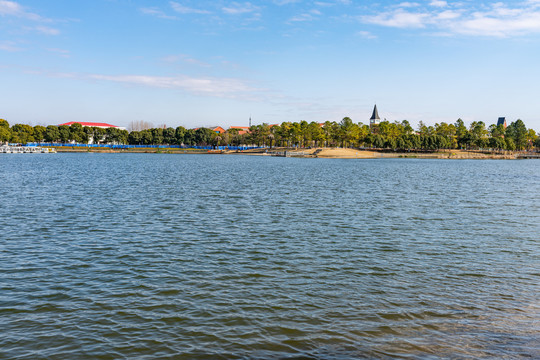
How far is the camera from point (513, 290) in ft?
50.5

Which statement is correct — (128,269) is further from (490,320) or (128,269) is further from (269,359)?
(490,320)

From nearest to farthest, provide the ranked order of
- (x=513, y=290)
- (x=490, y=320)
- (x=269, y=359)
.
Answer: (x=269, y=359) → (x=490, y=320) → (x=513, y=290)

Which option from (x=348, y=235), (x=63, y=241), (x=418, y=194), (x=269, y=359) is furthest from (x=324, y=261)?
(x=418, y=194)

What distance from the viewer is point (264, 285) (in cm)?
1555

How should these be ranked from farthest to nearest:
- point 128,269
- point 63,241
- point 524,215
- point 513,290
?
point 524,215
point 63,241
point 128,269
point 513,290

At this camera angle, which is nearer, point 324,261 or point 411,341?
point 411,341

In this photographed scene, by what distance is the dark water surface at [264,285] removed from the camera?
1117 centimetres

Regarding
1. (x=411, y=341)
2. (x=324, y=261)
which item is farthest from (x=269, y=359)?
(x=324, y=261)

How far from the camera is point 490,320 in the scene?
1277cm

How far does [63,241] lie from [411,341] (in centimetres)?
1804

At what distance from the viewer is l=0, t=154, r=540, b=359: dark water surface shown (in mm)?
11172

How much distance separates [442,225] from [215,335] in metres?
21.3

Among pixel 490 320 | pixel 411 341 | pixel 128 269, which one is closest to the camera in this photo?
pixel 411 341

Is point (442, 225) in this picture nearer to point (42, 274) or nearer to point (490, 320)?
point (490, 320)
